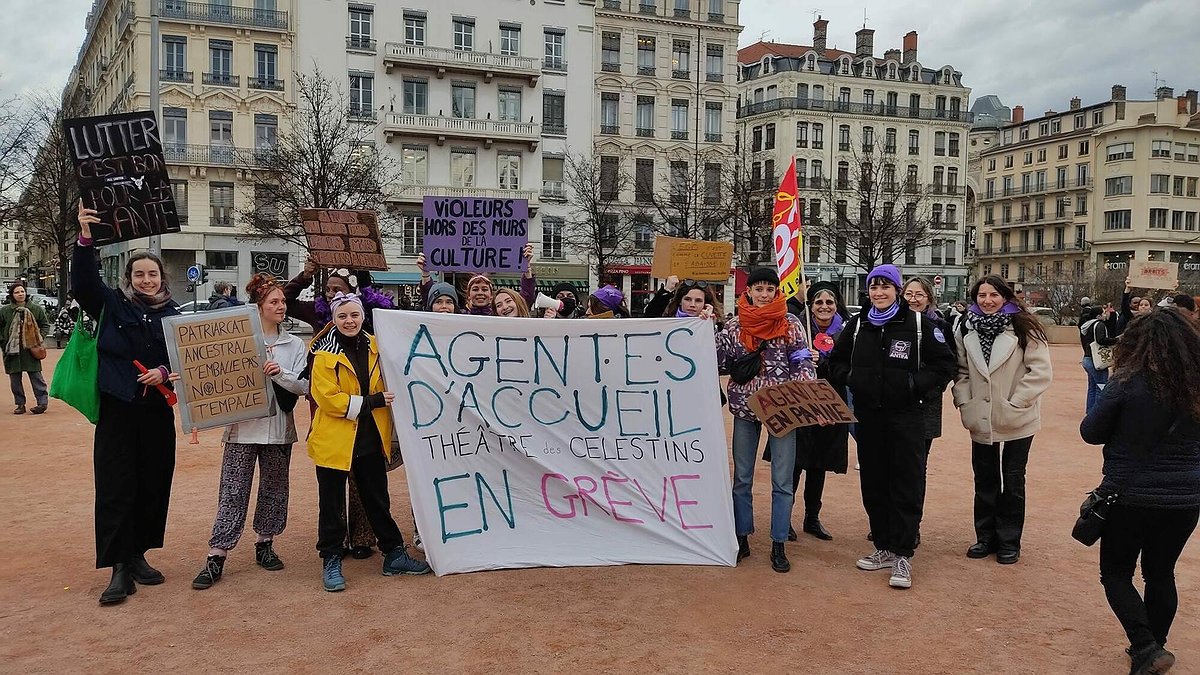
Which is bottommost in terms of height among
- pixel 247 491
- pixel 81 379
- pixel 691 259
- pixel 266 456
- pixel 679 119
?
pixel 247 491

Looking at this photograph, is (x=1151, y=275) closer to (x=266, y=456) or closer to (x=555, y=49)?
(x=266, y=456)

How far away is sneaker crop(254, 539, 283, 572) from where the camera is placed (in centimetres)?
580

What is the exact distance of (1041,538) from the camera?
681cm

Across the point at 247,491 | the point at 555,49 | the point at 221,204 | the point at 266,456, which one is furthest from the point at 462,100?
the point at 247,491

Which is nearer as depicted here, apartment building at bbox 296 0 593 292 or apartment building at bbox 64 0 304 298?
apartment building at bbox 64 0 304 298

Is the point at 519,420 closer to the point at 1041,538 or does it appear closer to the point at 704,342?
the point at 704,342

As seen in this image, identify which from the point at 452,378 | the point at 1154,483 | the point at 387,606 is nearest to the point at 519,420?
the point at 452,378

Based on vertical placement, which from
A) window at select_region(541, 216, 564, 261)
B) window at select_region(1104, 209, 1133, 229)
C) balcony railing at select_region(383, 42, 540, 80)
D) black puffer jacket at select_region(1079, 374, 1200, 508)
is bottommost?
black puffer jacket at select_region(1079, 374, 1200, 508)

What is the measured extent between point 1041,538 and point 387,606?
487 cm

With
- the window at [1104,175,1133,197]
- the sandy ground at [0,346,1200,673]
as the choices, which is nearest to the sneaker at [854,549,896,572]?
the sandy ground at [0,346,1200,673]

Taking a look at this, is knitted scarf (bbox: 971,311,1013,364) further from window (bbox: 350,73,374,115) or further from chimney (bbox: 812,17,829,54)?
chimney (bbox: 812,17,829,54)

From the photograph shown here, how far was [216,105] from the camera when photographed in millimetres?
44094

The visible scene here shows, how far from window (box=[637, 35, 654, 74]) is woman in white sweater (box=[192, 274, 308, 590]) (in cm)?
4772

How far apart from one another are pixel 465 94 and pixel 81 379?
43.2 metres
